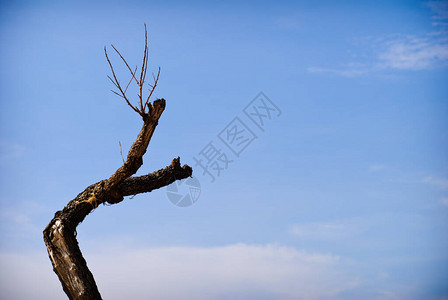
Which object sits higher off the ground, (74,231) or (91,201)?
(91,201)

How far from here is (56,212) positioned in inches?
241

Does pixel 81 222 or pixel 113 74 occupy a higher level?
pixel 113 74

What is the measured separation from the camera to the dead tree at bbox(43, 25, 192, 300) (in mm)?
5742

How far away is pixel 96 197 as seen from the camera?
6.14 m

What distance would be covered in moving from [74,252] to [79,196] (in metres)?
0.69

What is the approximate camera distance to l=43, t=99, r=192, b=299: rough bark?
578 centimetres

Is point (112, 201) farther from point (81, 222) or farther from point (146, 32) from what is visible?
point (146, 32)

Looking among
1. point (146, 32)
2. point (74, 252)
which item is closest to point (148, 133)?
point (146, 32)

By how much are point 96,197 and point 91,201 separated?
0.07m

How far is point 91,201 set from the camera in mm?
6125

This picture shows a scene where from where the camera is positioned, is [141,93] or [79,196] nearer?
[141,93]

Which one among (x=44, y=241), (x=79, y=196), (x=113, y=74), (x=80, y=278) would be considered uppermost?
(x=113, y=74)

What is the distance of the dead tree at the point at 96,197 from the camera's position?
5.74 m

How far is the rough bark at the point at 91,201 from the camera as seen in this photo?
5781mm
